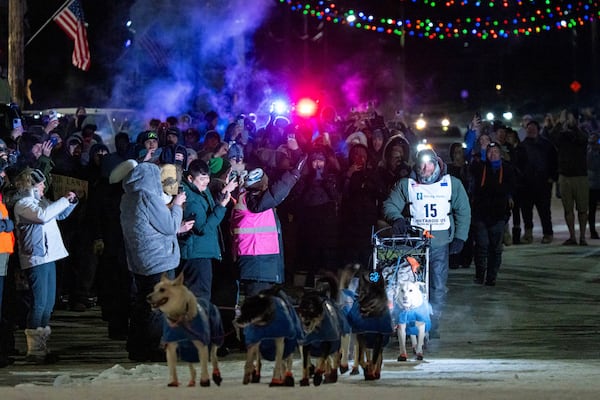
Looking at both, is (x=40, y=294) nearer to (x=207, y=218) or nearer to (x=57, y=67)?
(x=207, y=218)

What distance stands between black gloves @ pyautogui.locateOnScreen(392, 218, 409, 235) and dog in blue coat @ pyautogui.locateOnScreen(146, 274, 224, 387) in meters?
4.24

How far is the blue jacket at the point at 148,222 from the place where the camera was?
35.6 ft

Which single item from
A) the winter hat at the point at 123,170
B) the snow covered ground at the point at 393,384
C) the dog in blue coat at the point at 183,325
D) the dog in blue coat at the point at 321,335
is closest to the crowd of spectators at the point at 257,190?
the winter hat at the point at 123,170

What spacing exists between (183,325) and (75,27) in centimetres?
1657

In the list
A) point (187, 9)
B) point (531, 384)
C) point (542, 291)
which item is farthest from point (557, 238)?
point (187, 9)

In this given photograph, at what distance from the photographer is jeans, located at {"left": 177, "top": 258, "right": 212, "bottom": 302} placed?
11.6 meters

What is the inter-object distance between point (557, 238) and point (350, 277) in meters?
13.8

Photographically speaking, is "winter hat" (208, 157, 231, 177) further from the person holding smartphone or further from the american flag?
the american flag

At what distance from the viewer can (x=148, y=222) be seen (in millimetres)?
10891

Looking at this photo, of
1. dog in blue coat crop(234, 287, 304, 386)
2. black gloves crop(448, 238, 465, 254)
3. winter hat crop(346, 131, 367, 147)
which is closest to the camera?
dog in blue coat crop(234, 287, 304, 386)

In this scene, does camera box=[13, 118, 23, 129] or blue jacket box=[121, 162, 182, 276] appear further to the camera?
camera box=[13, 118, 23, 129]

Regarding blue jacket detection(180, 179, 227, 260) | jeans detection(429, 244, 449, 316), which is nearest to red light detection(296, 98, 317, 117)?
jeans detection(429, 244, 449, 316)

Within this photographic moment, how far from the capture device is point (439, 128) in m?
37.4

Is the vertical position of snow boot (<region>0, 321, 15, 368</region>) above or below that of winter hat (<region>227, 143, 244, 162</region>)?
below
